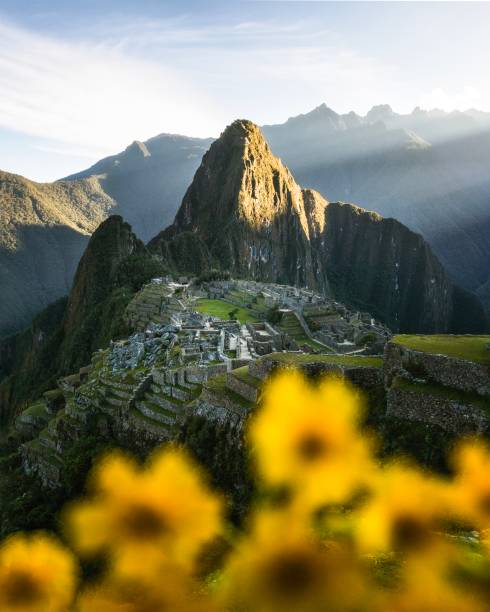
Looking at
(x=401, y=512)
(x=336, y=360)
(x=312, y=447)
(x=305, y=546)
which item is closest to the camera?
(x=305, y=546)

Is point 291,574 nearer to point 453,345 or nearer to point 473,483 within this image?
point 473,483

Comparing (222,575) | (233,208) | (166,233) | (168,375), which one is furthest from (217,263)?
(222,575)

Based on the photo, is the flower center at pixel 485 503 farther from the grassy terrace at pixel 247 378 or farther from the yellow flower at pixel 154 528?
the grassy terrace at pixel 247 378

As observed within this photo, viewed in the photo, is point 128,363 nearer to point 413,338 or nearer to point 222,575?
point 413,338

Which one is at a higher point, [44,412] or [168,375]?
[168,375]

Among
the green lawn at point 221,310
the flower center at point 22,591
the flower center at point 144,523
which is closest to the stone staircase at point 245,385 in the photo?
the flower center at point 144,523

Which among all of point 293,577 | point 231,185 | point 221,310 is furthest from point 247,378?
point 231,185
